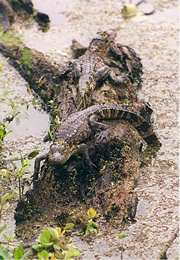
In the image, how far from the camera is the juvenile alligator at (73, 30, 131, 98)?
834 cm

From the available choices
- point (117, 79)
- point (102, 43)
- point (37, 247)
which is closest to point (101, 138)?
point (37, 247)

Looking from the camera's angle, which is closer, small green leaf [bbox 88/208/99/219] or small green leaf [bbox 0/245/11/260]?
small green leaf [bbox 0/245/11/260]

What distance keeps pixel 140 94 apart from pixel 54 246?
4227mm

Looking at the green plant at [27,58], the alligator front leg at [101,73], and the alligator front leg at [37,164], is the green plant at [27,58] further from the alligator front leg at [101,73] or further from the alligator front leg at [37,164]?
the alligator front leg at [37,164]

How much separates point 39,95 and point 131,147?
2.62 m

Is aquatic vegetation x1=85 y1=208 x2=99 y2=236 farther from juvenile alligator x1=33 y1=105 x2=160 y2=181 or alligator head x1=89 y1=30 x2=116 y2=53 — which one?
alligator head x1=89 y1=30 x2=116 y2=53

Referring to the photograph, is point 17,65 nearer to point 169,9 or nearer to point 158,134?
point 158,134

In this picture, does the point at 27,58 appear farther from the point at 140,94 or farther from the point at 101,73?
the point at 140,94

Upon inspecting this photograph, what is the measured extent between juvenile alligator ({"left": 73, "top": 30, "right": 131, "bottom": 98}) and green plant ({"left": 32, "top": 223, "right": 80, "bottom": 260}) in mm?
2692

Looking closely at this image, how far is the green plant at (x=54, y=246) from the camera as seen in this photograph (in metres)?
5.53

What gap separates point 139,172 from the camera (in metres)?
7.10

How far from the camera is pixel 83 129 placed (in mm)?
7016

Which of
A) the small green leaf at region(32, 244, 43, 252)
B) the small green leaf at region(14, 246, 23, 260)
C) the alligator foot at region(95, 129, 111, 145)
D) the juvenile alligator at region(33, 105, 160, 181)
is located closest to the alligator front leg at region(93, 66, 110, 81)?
the juvenile alligator at region(33, 105, 160, 181)

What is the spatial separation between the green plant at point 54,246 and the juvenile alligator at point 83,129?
3.44ft
